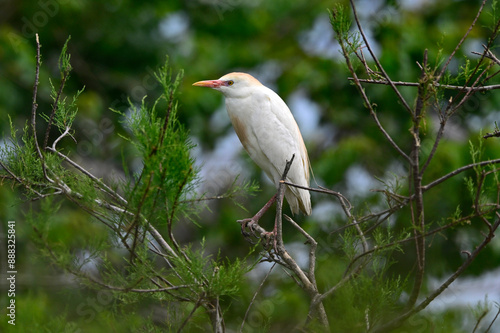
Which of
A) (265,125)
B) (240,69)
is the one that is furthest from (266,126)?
(240,69)

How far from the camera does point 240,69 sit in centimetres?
573

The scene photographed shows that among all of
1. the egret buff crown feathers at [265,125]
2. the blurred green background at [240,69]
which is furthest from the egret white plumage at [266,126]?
the blurred green background at [240,69]

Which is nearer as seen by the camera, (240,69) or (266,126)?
(266,126)

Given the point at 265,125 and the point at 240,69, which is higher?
the point at 240,69

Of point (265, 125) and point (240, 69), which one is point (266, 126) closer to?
point (265, 125)

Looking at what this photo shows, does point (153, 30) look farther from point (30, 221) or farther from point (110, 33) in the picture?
point (30, 221)

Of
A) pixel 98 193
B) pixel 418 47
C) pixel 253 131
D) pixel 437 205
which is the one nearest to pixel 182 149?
pixel 98 193

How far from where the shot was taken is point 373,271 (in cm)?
184

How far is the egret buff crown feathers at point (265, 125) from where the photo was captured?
2.83m

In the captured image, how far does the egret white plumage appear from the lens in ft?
9.27

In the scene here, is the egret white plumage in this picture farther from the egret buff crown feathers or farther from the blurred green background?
the blurred green background

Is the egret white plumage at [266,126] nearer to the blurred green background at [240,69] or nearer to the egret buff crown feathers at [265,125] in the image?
the egret buff crown feathers at [265,125]

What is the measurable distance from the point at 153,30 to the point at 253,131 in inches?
130

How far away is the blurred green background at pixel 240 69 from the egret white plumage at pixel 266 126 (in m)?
0.95
